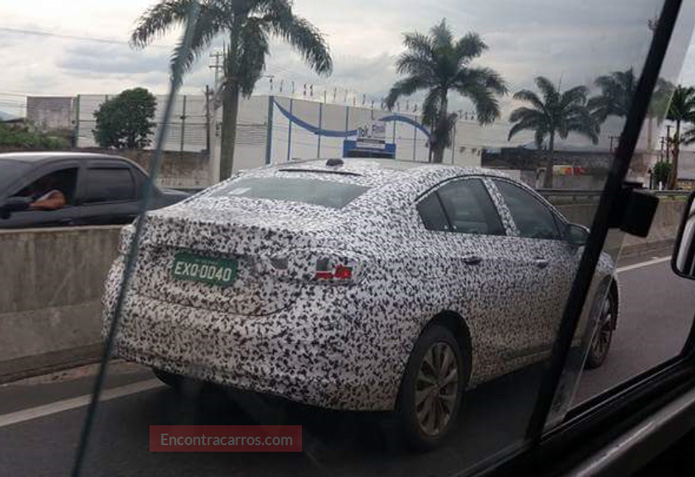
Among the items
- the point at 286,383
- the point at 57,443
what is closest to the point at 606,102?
the point at 286,383

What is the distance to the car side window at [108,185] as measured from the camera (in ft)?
27.2

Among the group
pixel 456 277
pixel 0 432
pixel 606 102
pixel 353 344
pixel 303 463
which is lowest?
pixel 0 432

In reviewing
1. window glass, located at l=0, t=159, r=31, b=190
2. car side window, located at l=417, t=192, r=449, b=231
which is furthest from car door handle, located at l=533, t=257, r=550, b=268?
window glass, located at l=0, t=159, r=31, b=190

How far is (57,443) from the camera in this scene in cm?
402

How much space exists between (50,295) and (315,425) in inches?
152

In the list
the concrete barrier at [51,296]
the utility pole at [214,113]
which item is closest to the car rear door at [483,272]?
the utility pole at [214,113]

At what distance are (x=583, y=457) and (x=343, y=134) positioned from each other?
4.23ft

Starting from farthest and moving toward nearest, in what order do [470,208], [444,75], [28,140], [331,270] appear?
1. [28,140]
2. [470,208]
3. [331,270]
4. [444,75]

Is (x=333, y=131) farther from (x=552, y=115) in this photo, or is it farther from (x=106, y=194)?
(x=106, y=194)

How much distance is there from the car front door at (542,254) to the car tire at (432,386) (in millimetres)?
570

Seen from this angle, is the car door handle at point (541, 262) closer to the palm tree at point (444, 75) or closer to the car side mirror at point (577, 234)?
the car side mirror at point (577, 234)

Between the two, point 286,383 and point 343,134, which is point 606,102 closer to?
point 343,134

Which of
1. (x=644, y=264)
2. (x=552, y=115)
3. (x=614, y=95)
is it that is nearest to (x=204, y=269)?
(x=552, y=115)

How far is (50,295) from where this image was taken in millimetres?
6137
